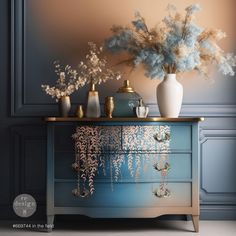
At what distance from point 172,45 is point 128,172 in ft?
2.30

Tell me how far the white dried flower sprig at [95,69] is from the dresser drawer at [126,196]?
23.9 inches

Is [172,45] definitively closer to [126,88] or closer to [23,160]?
[126,88]

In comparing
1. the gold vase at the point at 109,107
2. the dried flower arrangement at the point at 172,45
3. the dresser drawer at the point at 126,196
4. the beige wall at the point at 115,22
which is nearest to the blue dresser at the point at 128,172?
the dresser drawer at the point at 126,196

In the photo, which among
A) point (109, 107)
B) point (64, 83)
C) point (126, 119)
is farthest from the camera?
point (64, 83)

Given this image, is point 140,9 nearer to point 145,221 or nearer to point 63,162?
point 63,162

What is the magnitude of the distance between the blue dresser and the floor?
0.43 feet

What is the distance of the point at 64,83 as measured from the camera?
9.67 feet

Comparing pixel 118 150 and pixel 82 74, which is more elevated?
pixel 82 74

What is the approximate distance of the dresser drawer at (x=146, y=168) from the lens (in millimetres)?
2564

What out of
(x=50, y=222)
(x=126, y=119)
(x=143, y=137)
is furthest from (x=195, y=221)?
(x=50, y=222)

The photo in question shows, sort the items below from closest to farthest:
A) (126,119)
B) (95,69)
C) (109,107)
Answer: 1. (126,119)
2. (109,107)
3. (95,69)

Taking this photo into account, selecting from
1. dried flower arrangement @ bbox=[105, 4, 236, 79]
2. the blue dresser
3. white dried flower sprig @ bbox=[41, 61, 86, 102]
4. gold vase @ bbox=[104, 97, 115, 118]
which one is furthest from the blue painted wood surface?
dried flower arrangement @ bbox=[105, 4, 236, 79]

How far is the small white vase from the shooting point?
2.70 m

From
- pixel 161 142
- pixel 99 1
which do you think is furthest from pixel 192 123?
pixel 99 1
